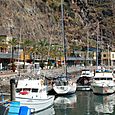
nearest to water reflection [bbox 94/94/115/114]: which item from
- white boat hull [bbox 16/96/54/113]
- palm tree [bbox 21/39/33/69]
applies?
white boat hull [bbox 16/96/54/113]

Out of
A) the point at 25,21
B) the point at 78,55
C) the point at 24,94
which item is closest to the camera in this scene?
the point at 24,94

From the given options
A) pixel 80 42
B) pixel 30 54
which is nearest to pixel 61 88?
pixel 30 54

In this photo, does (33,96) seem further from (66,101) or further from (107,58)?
(107,58)

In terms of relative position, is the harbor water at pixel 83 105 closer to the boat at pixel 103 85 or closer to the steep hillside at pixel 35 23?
the boat at pixel 103 85

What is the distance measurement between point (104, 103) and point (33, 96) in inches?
662

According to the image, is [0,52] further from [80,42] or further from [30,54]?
[80,42]

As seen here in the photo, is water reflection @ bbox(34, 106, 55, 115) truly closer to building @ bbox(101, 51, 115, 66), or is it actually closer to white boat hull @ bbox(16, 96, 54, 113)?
white boat hull @ bbox(16, 96, 54, 113)

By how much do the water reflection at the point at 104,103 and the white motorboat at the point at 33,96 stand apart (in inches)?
295

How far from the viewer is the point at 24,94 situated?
39.6 meters

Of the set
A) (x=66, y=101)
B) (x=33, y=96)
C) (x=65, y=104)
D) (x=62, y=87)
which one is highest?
(x=33, y=96)

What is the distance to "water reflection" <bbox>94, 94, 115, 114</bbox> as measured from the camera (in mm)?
46794

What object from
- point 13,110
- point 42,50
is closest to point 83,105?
point 13,110

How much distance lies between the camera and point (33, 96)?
3966 cm

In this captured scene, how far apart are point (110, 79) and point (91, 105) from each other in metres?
13.0
